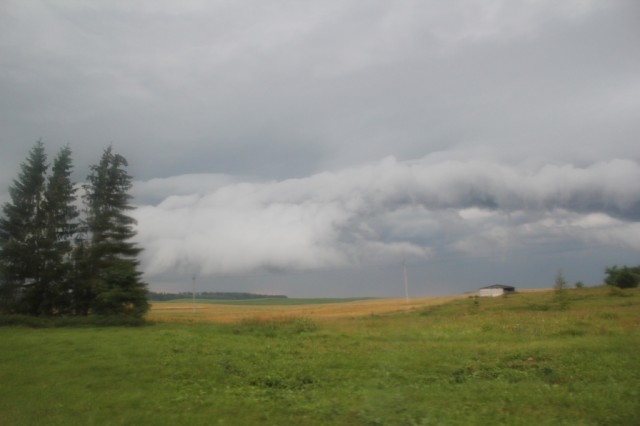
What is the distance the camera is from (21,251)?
4131 cm

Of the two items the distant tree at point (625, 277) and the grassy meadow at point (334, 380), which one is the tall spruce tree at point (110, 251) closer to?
the grassy meadow at point (334, 380)

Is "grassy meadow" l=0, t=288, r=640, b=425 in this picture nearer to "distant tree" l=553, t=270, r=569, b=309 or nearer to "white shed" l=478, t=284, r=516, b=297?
"distant tree" l=553, t=270, r=569, b=309

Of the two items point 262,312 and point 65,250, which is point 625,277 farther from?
point 65,250

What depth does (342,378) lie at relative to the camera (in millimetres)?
13250

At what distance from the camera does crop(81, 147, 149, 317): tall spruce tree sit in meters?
39.7

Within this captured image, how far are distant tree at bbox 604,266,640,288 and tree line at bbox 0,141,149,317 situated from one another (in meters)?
53.4

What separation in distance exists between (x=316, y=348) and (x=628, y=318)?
19900mm

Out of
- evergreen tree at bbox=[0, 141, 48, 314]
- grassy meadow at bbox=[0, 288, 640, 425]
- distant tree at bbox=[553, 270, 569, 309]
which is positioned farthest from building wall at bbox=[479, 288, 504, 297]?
evergreen tree at bbox=[0, 141, 48, 314]

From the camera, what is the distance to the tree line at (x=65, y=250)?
40.6 m

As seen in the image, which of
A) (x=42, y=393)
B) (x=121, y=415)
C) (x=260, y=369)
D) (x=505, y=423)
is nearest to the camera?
(x=505, y=423)

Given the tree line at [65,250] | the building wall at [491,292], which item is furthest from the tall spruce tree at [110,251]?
the building wall at [491,292]

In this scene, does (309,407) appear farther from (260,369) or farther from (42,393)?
(42,393)

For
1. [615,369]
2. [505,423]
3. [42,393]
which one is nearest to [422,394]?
[505,423]

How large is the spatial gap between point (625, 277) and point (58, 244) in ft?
202
